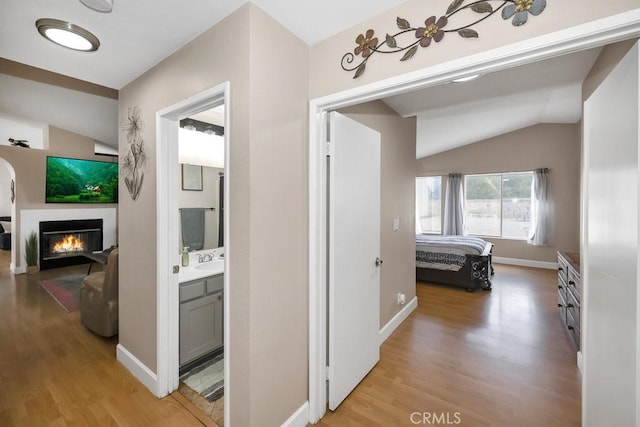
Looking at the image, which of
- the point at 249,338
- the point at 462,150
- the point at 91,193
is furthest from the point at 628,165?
the point at 91,193

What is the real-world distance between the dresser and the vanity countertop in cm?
320

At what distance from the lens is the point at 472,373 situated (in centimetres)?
228

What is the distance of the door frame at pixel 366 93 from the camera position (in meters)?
0.98

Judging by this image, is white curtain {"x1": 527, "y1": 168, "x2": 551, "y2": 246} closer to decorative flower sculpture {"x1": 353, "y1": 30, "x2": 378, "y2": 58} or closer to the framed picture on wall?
decorative flower sculpture {"x1": 353, "y1": 30, "x2": 378, "y2": 58}

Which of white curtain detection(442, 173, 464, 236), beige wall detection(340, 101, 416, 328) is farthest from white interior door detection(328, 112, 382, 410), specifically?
white curtain detection(442, 173, 464, 236)

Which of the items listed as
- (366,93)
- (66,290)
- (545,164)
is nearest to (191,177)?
(366,93)

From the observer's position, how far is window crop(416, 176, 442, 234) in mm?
7516

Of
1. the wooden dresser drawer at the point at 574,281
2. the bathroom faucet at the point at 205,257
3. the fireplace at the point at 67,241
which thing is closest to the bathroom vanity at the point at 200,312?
the bathroom faucet at the point at 205,257

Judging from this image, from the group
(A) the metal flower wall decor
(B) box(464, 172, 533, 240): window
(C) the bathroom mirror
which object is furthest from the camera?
(B) box(464, 172, 533, 240): window

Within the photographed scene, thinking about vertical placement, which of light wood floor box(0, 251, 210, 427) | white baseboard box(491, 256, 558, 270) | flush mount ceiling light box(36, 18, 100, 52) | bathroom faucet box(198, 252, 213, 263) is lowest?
light wood floor box(0, 251, 210, 427)

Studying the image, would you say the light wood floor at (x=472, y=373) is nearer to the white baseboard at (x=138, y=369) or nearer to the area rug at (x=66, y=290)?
the white baseboard at (x=138, y=369)

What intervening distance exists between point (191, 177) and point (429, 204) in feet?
21.5

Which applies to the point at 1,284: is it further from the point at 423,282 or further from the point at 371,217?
the point at 423,282

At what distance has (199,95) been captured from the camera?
163 centimetres
